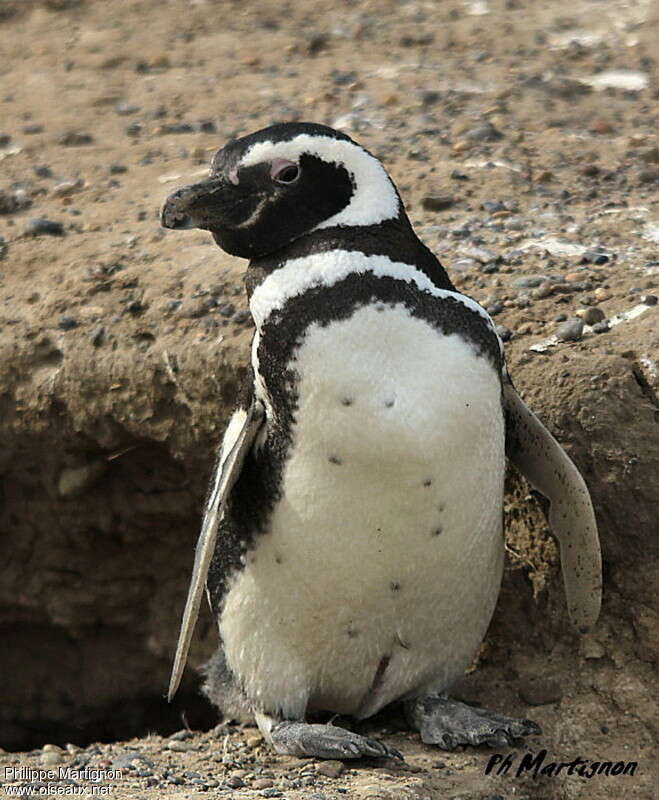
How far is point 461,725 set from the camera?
297 centimetres

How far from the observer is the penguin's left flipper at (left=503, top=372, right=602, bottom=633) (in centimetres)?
296

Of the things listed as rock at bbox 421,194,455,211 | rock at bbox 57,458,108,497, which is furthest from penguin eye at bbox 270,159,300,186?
rock at bbox 57,458,108,497

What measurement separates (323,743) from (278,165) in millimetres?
1265

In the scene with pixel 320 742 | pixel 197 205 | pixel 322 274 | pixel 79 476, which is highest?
pixel 197 205

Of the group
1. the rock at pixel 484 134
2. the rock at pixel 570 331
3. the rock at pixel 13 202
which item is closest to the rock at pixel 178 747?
the rock at pixel 570 331

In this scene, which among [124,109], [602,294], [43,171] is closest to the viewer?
[602,294]

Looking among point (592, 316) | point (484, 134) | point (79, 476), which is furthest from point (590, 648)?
point (484, 134)

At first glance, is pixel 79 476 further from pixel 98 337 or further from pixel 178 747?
pixel 178 747

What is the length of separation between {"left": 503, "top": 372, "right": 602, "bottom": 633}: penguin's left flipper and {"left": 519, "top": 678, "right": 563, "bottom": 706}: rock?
18 centimetres

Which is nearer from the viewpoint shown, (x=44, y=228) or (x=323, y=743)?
(x=323, y=743)

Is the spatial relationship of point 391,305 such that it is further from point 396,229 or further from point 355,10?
point 355,10

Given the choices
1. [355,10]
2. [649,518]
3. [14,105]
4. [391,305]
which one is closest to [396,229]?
[391,305]

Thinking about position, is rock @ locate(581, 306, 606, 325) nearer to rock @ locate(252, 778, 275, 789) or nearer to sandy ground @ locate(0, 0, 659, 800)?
sandy ground @ locate(0, 0, 659, 800)

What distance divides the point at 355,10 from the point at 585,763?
4.24m
